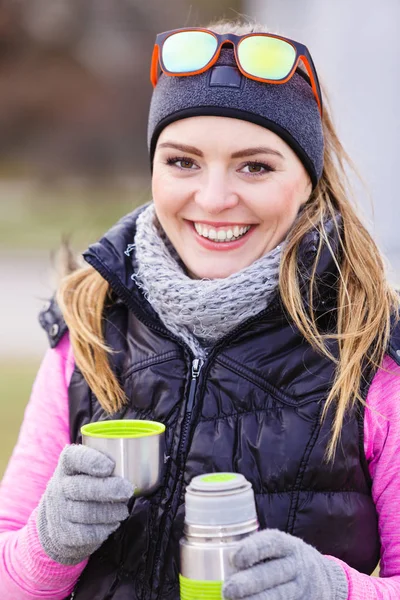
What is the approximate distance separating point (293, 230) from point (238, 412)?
17.4 inches

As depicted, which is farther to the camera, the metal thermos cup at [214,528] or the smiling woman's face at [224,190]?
the smiling woman's face at [224,190]

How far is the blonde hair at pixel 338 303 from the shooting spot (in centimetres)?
181

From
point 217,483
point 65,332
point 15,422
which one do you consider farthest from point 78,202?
point 217,483

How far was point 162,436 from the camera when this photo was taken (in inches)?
63.6

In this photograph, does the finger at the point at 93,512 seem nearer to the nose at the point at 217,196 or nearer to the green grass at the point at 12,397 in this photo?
the nose at the point at 217,196

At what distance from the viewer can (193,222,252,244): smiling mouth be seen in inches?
74.8

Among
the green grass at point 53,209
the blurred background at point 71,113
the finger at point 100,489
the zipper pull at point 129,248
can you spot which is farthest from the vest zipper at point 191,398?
the green grass at point 53,209

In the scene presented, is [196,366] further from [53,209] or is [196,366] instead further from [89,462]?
[53,209]

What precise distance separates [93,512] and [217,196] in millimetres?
722

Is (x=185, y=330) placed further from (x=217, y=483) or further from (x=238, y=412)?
(x=217, y=483)

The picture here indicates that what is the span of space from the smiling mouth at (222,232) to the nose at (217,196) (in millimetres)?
51

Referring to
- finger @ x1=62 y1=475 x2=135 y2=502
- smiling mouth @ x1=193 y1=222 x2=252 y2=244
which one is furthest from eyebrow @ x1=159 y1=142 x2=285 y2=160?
finger @ x1=62 y1=475 x2=135 y2=502

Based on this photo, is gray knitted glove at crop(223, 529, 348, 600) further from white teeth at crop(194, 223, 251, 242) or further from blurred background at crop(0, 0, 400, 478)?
blurred background at crop(0, 0, 400, 478)

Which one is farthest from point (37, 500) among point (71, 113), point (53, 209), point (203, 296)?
point (71, 113)
